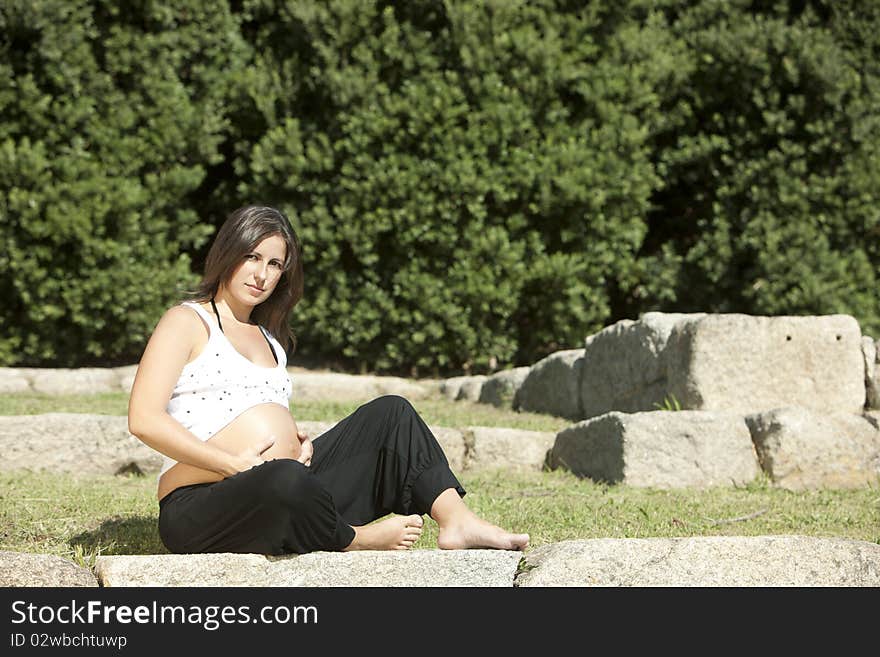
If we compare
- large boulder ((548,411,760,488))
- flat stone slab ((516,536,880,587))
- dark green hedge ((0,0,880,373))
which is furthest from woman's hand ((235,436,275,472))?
dark green hedge ((0,0,880,373))

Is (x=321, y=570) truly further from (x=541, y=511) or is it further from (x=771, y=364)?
(x=771, y=364)

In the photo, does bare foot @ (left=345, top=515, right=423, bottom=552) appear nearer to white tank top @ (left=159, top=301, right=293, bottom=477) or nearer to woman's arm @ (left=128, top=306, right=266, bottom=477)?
woman's arm @ (left=128, top=306, right=266, bottom=477)

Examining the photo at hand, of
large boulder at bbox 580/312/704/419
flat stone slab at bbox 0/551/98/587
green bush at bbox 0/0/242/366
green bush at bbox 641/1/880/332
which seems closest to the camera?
flat stone slab at bbox 0/551/98/587

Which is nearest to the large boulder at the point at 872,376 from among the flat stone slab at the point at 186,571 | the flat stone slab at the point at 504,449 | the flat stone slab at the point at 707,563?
the flat stone slab at the point at 504,449

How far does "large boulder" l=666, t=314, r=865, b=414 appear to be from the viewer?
23.4 ft

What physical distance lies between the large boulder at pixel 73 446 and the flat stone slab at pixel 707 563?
339cm

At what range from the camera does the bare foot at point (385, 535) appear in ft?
12.5

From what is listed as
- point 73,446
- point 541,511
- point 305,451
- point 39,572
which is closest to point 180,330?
point 305,451

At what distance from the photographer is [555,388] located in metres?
9.05

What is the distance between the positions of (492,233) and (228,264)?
6854mm

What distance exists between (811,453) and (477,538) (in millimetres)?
2992

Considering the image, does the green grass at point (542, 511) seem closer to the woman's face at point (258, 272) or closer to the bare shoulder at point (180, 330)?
the bare shoulder at point (180, 330)

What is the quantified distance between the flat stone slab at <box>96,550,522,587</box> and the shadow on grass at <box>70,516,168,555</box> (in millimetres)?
814
